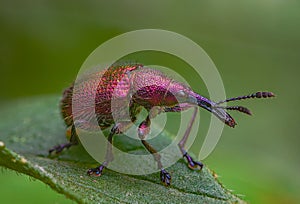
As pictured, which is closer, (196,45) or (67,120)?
(67,120)

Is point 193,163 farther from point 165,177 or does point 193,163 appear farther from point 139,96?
point 139,96

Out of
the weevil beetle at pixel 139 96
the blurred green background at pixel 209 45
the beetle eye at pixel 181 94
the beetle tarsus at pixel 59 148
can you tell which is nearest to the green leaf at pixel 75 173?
the beetle tarsus at pixel 59 148

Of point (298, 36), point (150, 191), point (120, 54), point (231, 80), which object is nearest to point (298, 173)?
point (231, 80)

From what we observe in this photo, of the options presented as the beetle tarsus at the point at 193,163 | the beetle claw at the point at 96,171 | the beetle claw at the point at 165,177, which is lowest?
the beetle claw at the point at 96,171

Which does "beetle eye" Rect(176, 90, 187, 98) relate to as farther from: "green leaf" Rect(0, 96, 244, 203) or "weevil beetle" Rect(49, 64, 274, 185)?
"green leaf" Rect(0, 96, 244, 203)

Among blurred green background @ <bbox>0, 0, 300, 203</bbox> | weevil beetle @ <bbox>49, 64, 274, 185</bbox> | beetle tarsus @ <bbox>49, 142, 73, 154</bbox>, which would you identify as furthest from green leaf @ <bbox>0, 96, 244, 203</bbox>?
blurred green background @ <bbox>0, 0, 300, 203</bbox>

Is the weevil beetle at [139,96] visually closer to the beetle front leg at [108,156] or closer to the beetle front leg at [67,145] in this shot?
the beetle front leg at [108,156]

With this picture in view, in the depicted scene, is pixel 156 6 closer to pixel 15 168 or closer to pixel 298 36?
pixel 298 36
